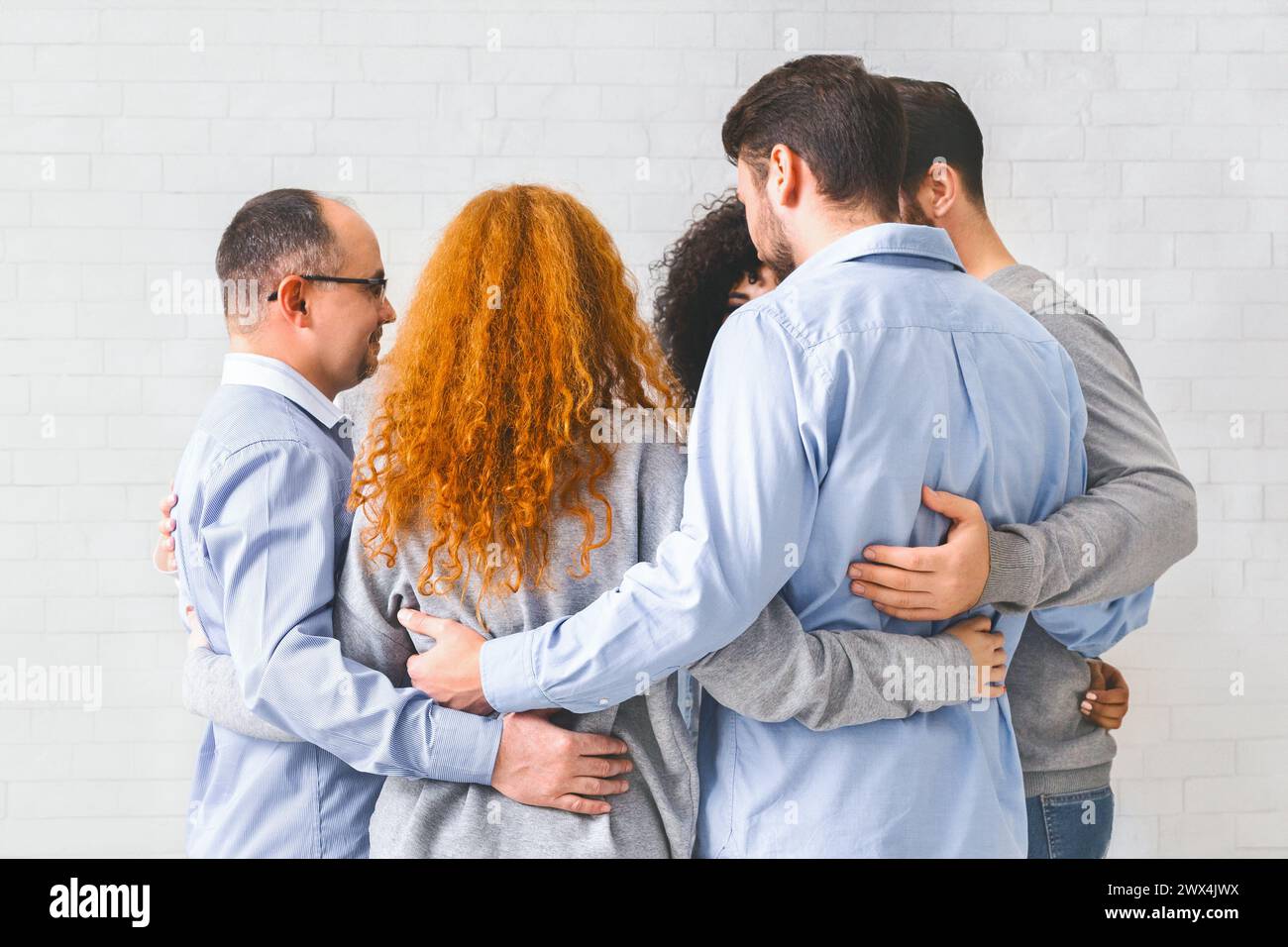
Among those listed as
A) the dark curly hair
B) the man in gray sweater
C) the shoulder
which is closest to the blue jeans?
the man in gray sweater

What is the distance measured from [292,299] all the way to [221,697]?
2.10 feet

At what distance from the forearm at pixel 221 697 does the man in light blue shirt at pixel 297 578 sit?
30mm

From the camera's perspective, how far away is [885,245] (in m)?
1.38

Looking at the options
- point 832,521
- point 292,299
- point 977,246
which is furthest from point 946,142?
point 292,299

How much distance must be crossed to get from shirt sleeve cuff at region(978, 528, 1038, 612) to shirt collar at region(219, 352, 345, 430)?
1.04 m

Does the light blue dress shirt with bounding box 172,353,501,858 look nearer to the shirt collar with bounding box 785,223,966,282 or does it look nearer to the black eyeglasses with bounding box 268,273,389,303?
the black eyeglasses with bounding box 268,273,389,303

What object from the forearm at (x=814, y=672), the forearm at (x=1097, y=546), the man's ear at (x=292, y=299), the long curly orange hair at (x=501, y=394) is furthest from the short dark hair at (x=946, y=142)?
the man's ear at (x=292, y=299)

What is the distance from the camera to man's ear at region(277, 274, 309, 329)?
5.57ft

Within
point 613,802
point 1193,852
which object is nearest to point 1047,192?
point 1193,852

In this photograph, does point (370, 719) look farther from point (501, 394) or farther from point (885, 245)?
point (885, 245)

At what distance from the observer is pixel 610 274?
4.75 feet

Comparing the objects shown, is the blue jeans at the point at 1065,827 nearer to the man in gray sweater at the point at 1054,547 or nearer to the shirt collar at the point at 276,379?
the man in gray sweater at the point at 1054,547

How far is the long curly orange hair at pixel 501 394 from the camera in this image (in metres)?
1.32

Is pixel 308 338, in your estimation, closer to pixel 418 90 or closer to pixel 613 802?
pixel 613 802
